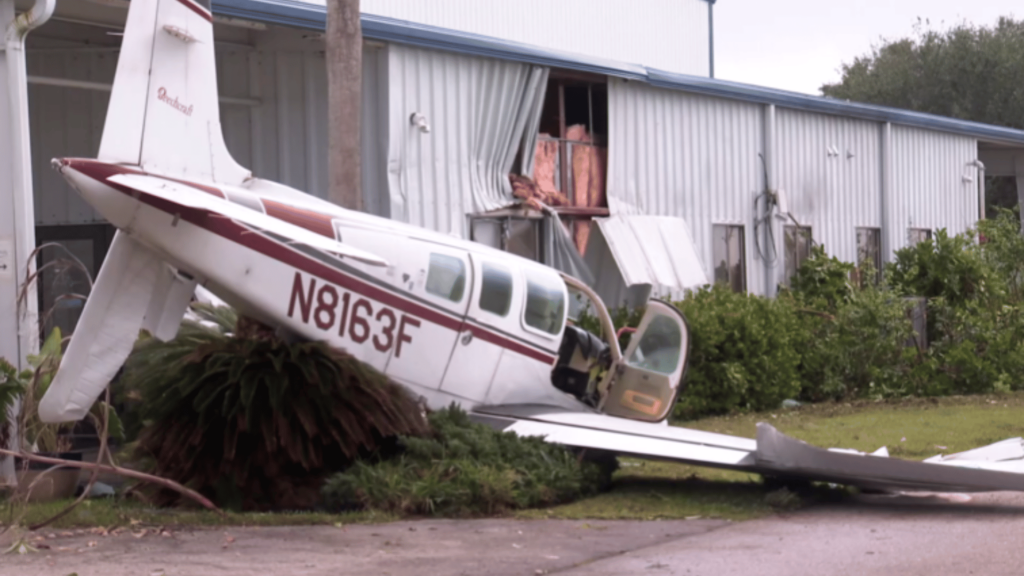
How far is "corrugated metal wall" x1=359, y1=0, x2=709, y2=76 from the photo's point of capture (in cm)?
3572

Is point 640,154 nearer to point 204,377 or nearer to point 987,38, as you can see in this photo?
point 204,377

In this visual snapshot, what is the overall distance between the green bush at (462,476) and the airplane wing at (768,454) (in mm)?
385

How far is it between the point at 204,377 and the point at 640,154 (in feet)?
36.9

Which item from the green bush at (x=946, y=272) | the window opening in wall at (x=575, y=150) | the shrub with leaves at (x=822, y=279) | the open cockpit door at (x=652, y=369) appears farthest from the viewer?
the green bush at (x=946, y=272)

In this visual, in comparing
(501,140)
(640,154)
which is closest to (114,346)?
(501,140)

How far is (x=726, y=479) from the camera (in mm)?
11461

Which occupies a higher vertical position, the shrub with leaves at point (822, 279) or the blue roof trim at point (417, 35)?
the blue roof trim at point (417, 35)

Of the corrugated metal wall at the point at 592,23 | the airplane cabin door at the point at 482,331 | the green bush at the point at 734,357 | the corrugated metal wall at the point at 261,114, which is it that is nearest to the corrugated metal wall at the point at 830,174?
the green bush at the point at 734,357

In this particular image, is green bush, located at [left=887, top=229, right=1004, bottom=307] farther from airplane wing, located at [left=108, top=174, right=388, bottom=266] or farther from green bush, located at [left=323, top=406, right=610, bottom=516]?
airplane wing, located at [left=108, top=174, right=388, bottom=266]

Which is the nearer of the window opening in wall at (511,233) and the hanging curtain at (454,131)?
the hanging curtain at (454,131)

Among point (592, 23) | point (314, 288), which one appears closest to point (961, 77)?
point (592, 23)

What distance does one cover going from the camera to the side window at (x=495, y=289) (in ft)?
37.5

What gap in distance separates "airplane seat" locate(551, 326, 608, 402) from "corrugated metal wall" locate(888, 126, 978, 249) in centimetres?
1449

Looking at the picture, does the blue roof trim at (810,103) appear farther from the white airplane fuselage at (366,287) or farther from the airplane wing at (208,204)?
the airplane wing at (208,204)
